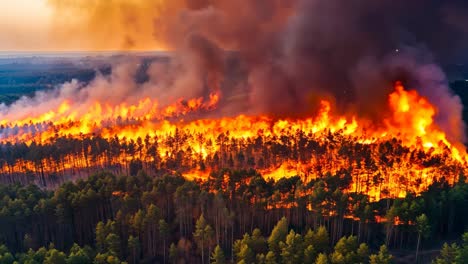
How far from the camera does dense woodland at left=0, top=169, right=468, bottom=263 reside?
3039cm

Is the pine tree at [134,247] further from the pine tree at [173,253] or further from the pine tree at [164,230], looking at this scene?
the pine tree at [173,253]

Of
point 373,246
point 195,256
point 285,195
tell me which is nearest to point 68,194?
point 195,256

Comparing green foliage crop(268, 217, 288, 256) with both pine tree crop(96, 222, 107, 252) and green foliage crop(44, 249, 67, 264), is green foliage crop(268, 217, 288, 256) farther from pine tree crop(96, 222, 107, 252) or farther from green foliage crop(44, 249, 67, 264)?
green foliage crop(44, 249, 67, 264)

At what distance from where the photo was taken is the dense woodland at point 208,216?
30391mm

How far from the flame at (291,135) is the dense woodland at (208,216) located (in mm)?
5177

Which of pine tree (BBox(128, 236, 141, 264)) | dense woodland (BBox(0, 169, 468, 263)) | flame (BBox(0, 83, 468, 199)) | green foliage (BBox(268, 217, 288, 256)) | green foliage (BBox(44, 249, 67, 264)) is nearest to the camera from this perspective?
green foliage (BBox(44, 249, 67, 264))

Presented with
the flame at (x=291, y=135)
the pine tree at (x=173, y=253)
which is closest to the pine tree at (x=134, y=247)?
the pine tree at (x=173, y=253)

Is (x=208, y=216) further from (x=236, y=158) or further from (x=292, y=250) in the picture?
(x=236, y=158)

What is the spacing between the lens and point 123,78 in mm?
106812

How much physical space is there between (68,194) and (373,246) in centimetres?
2529

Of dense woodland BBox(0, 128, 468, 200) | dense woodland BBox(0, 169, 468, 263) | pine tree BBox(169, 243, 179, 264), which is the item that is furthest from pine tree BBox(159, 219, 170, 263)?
dense woodland BBox(0, 128, 468, 200)

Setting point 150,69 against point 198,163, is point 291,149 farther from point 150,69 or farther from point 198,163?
point 150,69

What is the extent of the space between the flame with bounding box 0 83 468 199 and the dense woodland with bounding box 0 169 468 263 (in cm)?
518

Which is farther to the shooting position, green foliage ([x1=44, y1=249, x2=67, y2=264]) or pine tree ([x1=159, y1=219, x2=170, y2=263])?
pine tree ([x1=159, y1=219, x2=170, y2=263])
